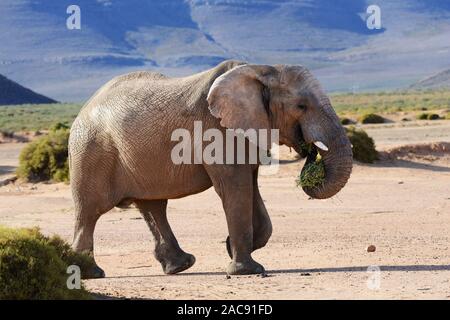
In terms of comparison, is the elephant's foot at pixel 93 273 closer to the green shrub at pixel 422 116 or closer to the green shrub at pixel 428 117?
the green shrub at pixel 428 117

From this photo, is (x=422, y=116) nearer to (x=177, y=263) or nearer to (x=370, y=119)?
(x=370, y=119)

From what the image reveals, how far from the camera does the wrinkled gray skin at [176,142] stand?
14.9 meters

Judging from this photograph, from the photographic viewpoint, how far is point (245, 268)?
49.1 ft

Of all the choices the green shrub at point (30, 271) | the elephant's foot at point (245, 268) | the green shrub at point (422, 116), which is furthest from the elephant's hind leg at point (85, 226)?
the green shrub at point (422, 116)

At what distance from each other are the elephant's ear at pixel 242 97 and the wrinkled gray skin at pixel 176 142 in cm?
1

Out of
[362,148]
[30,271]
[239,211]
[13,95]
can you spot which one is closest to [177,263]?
[239,211]

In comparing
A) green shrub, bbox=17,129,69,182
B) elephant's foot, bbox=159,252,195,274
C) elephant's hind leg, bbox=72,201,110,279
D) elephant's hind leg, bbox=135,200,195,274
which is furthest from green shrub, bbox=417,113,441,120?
elephant's hind leg, bbox=72,201,110,279

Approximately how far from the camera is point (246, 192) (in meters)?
15.0

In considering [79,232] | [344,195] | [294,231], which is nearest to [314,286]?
[79,232]

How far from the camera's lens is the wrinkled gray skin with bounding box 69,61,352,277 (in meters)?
14.9

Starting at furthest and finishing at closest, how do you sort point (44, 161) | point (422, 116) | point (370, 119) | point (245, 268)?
point (422, 116) < point (370, 119) < point (44, 161) < point (245, 268)

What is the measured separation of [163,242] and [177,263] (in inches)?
15.2

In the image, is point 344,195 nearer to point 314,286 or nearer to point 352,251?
point 352,251
